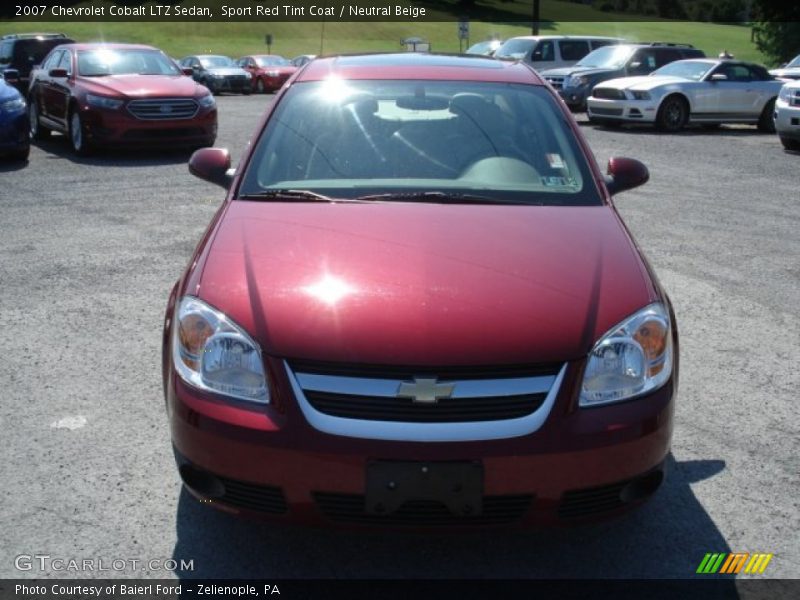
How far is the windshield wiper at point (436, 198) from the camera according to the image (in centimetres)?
395

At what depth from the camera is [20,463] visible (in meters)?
3.95

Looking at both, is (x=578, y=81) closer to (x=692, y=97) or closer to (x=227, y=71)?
(x=692, y=97)

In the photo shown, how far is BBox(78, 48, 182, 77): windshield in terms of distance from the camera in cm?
1452

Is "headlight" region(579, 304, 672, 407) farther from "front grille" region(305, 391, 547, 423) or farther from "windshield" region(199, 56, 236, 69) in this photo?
"windshield" region(199, 56, 236, 69)

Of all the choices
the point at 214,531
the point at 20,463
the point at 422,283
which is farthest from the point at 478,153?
the point at 20,463

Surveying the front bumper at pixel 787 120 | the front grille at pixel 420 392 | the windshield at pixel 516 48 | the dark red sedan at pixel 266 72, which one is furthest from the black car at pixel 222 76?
the front grille at pixel 420 392

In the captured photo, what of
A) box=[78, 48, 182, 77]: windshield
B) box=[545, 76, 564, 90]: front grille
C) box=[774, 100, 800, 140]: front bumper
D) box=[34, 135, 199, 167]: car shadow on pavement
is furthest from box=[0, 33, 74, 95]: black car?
box=[774, 100, 800, 140]: front bumper

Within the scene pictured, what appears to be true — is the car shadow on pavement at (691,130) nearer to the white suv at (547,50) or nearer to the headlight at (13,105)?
the white suv at (547,50)

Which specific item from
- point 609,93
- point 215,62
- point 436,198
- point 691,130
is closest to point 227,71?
point 215,62

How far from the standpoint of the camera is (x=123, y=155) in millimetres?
14266

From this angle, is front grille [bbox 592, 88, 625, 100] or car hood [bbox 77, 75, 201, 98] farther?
front grille [bbox 592, 88, 625, 100]

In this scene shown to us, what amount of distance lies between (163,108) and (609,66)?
12.5 m

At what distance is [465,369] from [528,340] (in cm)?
22

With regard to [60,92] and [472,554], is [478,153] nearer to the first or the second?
[472,554]
